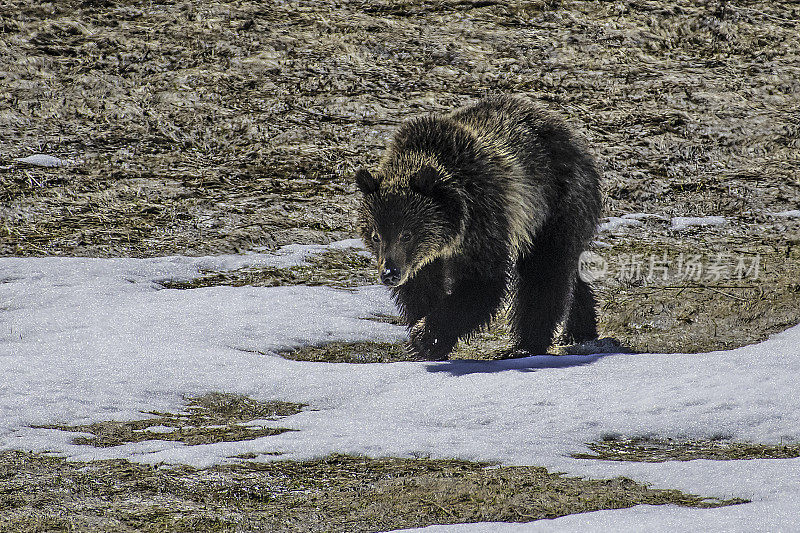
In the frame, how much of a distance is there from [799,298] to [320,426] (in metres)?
5.34

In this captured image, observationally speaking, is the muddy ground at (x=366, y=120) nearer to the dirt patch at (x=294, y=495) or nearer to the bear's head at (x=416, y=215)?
the bear's head at (x=416, y=215)

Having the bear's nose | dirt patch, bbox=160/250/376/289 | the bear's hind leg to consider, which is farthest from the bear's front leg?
dirt patch, bbox=160/250/376/289

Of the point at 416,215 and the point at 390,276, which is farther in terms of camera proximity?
the point at 416,215

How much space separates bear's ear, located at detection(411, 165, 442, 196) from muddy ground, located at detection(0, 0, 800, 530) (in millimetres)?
1591

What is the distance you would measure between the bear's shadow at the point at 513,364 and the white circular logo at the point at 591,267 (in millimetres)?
1118

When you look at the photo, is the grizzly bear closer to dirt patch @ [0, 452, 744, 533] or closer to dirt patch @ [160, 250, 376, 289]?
dirt patch @ [160, 250, 376, 289]

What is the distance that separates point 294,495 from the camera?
4.53 meters

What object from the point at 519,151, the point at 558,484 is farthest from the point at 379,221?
the point at 558,484

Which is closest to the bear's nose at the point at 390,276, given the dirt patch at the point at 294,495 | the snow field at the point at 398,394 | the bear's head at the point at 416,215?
the bear's head at the point at 416,215

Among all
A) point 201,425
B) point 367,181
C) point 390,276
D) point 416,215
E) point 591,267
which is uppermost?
point 367,181

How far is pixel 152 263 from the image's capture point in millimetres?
10430

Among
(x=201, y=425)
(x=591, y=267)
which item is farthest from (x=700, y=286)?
(x=201, y=425)

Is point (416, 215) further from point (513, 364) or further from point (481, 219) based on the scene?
point (513, 364)

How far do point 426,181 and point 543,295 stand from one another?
1550mm
